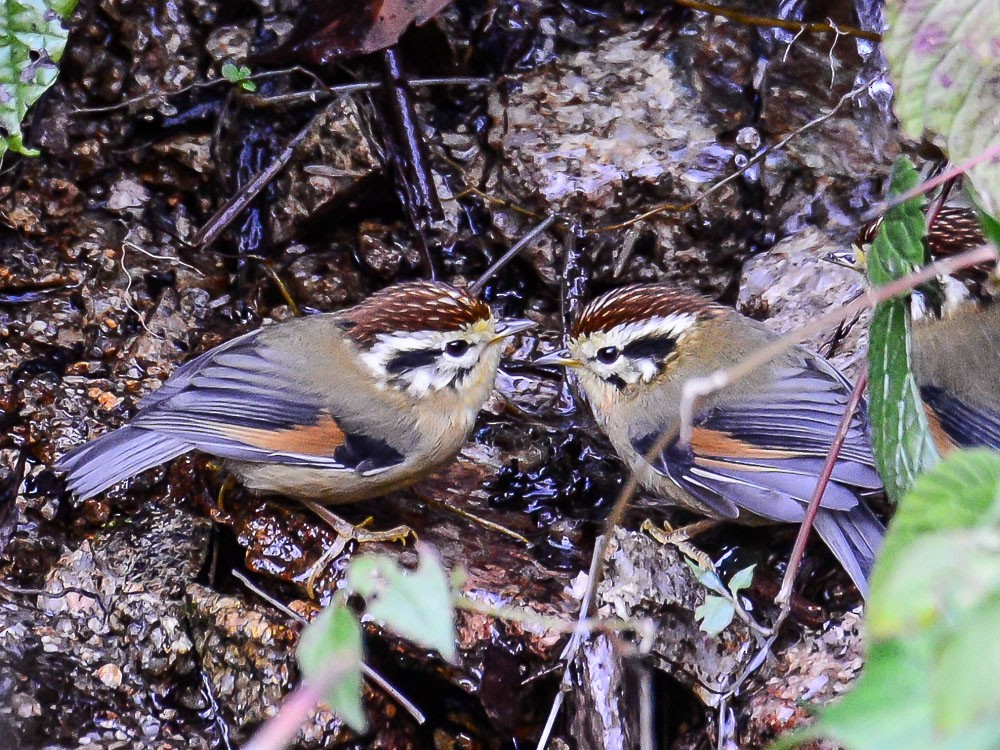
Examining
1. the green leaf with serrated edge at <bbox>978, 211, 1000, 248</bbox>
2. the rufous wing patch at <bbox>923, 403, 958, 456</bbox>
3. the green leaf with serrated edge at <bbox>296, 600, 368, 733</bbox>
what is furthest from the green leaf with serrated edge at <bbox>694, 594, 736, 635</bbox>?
the green leaf with serrated edge at <bbox>296, 600, 368, 733</bbox>

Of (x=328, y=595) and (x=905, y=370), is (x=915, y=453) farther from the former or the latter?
(x=328, y=595)

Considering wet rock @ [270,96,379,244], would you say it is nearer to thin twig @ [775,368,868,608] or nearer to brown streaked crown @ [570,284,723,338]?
brown streaked crown @ [570,284,723,338]

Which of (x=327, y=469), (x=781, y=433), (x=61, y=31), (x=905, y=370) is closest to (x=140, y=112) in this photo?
(x=61, y=31)

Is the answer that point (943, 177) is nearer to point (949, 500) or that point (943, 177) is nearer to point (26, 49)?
point (949, 500)

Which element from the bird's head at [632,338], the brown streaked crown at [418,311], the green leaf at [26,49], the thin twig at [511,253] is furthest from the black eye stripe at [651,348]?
the green leaf at [26,49]

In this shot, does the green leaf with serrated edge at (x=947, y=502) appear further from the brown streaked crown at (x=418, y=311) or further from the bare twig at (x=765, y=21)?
the bare twig at (x=765, y=21)
